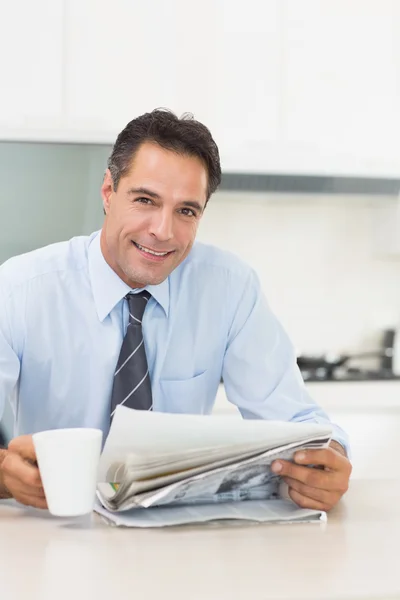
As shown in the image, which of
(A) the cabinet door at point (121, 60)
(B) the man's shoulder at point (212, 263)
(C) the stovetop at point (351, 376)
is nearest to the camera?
(B) the man's shoulder at point (212, 263)

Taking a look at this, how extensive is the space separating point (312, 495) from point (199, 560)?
A: 281 millimetres

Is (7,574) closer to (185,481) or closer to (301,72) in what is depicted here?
(185,481)

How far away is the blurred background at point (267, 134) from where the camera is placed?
2631 millimetres

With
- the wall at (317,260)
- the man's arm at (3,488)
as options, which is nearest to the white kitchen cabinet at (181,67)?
the wall at (317,260)

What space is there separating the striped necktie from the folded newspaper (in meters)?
0.33

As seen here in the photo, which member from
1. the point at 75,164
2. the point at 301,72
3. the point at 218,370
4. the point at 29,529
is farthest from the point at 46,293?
the point at 301,72

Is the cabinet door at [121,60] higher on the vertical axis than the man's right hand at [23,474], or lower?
higher

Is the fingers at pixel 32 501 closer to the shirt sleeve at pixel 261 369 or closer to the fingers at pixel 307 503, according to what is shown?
the fingers at pixel 307 503

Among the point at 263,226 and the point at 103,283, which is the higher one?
the point at 103,283

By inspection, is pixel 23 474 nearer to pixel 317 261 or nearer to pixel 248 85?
pixel 248 85

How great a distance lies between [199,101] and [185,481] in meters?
2.06

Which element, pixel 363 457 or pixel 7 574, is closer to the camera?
pixel 7 574

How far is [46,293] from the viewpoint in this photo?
1.59 meters

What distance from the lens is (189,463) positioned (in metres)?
1.07
